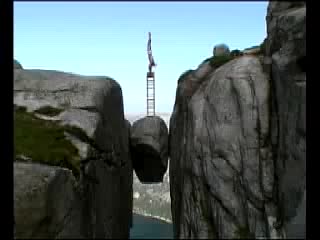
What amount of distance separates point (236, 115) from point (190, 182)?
12.3ft

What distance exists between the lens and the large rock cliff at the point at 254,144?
1348 centimetres

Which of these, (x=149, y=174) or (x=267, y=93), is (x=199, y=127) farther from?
(x=149, y=174)

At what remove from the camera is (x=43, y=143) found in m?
11.6

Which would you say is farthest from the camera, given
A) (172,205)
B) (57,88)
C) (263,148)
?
(172,205)

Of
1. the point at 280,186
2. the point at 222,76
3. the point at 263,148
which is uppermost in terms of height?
the point at 222,76

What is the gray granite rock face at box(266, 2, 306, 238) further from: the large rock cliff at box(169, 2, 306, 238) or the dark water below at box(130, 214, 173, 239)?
Answer: the dark water below at box(130, 214, 173, 239)

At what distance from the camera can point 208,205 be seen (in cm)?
1587

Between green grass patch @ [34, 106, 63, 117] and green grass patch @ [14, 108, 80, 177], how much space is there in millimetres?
292

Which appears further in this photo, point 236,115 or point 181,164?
point 181,164

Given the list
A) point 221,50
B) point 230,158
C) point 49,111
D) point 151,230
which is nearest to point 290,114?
point 230,158

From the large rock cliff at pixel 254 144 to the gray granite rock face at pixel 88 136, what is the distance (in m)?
3.56

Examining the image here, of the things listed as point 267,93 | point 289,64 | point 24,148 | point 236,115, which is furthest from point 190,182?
point 24,148

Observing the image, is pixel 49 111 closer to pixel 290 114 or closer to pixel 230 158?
pixel 230 158

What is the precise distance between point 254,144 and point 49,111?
294 inches
